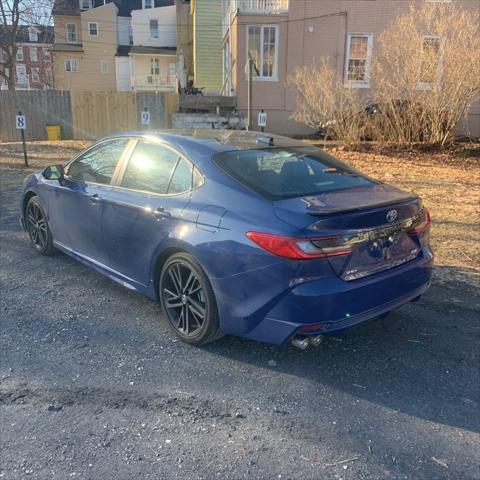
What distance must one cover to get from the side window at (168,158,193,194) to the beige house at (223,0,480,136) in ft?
54.4

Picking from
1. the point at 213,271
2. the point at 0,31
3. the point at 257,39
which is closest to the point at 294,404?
the point at 213,271

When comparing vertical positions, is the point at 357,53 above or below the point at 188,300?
above

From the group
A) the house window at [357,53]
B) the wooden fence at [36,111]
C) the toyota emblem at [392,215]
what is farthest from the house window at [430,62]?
the wooden fence at [36,111]

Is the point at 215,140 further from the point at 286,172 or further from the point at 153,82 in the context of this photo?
the point at 153,82

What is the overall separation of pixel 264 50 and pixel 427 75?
831 cm

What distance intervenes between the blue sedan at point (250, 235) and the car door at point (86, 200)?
0.02 m

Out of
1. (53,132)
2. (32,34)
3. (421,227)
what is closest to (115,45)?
(32,34)

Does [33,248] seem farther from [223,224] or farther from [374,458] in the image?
[374,458]

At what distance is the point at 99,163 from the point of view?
15.2 feet

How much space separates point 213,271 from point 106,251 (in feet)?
4.88

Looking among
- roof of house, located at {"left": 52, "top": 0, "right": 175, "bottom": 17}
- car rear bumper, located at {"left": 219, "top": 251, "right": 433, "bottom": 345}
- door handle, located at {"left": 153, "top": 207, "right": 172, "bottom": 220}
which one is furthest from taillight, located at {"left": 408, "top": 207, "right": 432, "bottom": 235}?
roof of house, located at {"left": 52, "top": 0, "right": 175, "bottom": 17}

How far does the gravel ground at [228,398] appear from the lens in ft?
8.09

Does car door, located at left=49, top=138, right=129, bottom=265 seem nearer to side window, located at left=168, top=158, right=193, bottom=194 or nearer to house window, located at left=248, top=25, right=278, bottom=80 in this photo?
side window, located at left=168, top=158, right=193, bottom=194

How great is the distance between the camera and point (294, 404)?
9.68 feet
